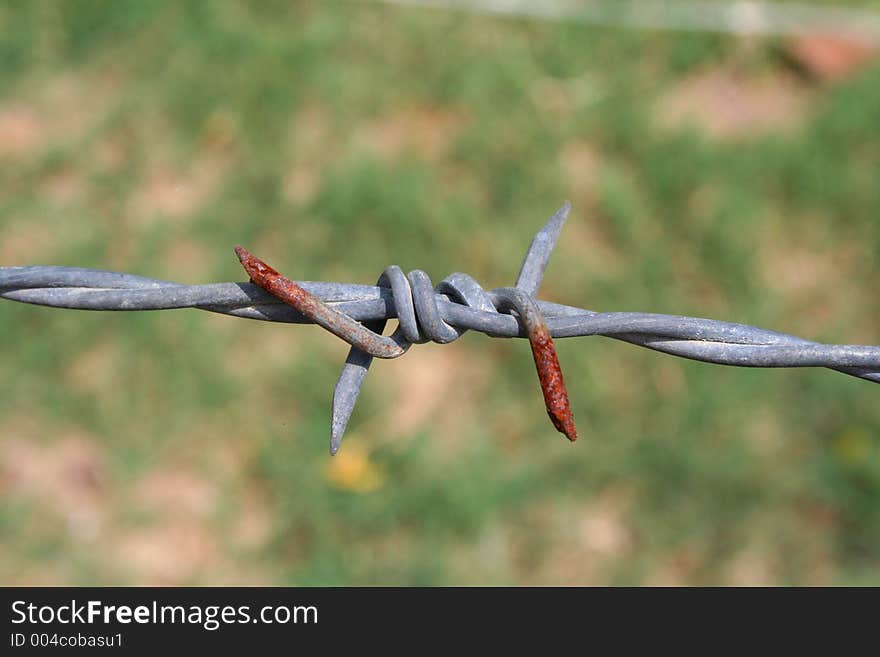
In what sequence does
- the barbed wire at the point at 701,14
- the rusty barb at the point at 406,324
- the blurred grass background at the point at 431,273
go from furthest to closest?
the barbed wire at the point at 701,14, the blurred grass background at the point at 431,273, the rusty barb at the point at 406,324

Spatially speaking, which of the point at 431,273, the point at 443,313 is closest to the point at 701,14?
the point at 431,273

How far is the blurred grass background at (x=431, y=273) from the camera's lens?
2332 millimetres

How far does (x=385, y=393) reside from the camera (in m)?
2.54

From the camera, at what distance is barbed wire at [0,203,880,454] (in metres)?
0.94

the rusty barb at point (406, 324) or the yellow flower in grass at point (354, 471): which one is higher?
the yellow flower in grass at point (354, 471)

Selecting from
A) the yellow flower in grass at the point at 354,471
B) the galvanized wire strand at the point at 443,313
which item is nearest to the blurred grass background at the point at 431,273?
the yellow flower in grass at the point at 354,471

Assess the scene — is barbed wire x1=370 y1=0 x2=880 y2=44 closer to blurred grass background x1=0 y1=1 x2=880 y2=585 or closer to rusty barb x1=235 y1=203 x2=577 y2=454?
blurred grass background x1=0 y1=1 x2=880 y2=585

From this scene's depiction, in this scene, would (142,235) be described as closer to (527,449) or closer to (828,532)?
(527,449)

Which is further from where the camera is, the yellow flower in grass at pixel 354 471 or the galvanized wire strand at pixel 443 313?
the yellow flower in grass at pixel 354 471

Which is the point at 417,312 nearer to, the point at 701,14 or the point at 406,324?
the point at 406,324

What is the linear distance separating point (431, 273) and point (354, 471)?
609 millimetres

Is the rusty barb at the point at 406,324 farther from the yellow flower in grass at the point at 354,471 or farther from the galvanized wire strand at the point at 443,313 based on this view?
the yellow flower in grass at the point at 354,471

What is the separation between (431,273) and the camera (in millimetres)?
2662

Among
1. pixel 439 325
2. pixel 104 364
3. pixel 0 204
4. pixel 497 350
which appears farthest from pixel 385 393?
pixel 439 325
